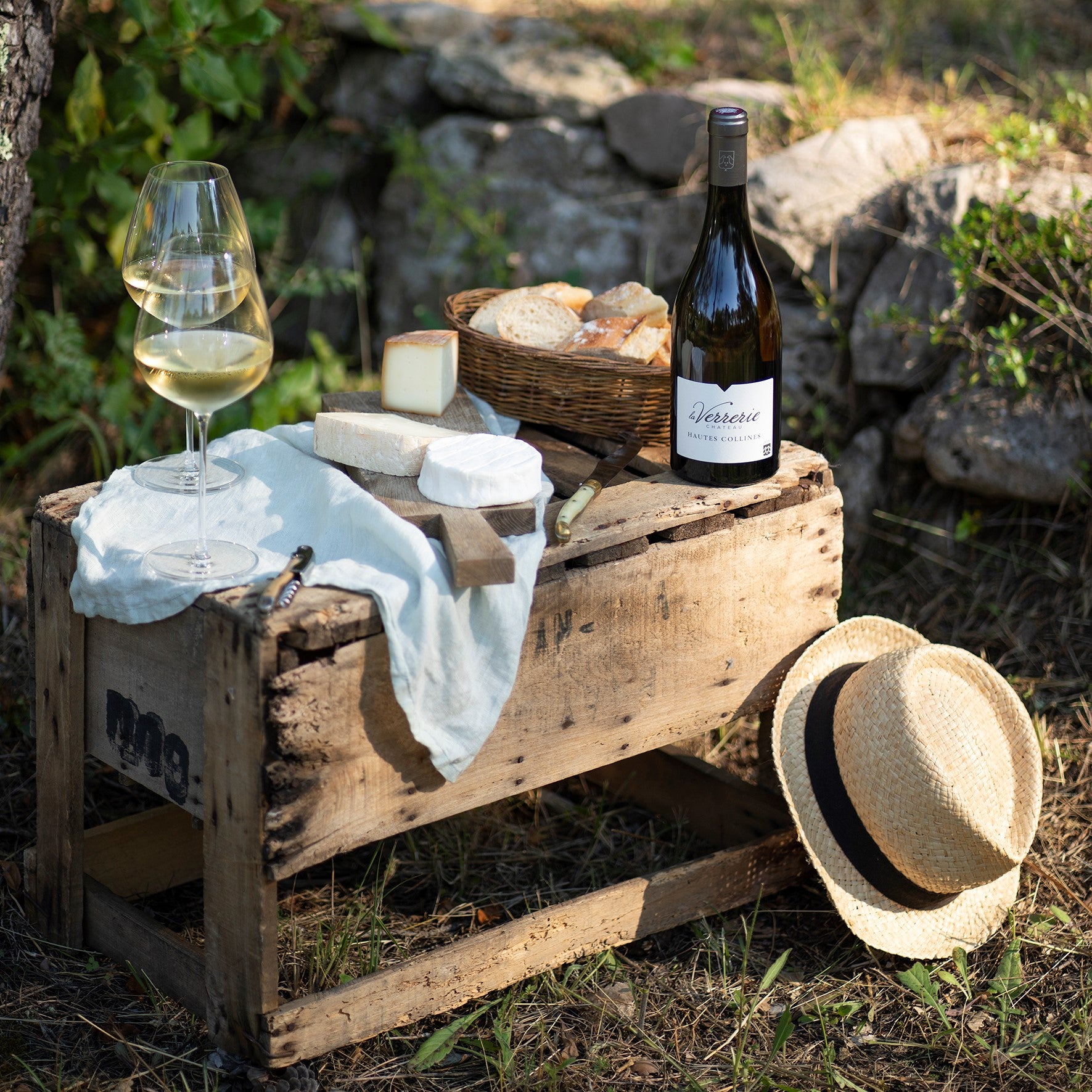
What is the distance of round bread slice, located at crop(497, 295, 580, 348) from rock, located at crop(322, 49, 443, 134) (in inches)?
93.6

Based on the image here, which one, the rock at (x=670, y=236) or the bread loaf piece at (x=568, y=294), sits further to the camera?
the rock at (x=670, y=236)

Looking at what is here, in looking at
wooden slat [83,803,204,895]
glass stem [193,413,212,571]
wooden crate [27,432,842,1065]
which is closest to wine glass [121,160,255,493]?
glass stem [193,413,212,571]

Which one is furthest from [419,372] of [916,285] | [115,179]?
[916,285]

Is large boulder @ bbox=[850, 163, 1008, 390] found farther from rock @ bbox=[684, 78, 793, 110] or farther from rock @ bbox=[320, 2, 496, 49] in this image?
rock @ bbox=[320, 2, 496, 49]

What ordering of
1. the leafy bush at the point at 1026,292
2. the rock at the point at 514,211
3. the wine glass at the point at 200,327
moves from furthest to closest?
the rock at the point at 514,211
the leafy bush at the point at 1026,292
the wine glass at the point at 200,327

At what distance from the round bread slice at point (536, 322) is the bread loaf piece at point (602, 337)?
48 millimetres

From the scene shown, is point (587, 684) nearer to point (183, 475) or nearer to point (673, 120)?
point (183, 475)

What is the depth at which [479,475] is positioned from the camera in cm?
178

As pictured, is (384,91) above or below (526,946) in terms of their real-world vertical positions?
above

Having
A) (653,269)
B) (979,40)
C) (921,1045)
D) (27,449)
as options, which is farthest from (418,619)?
(979,40)

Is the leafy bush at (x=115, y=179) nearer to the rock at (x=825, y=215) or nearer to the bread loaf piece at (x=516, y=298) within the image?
the bread loaf piece at (x=516, y=298)

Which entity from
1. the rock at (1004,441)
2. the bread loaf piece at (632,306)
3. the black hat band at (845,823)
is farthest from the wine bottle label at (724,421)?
the rock at (1004,441)

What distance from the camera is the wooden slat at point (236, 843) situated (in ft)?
5.27

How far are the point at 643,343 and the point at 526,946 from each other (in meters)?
1.04
